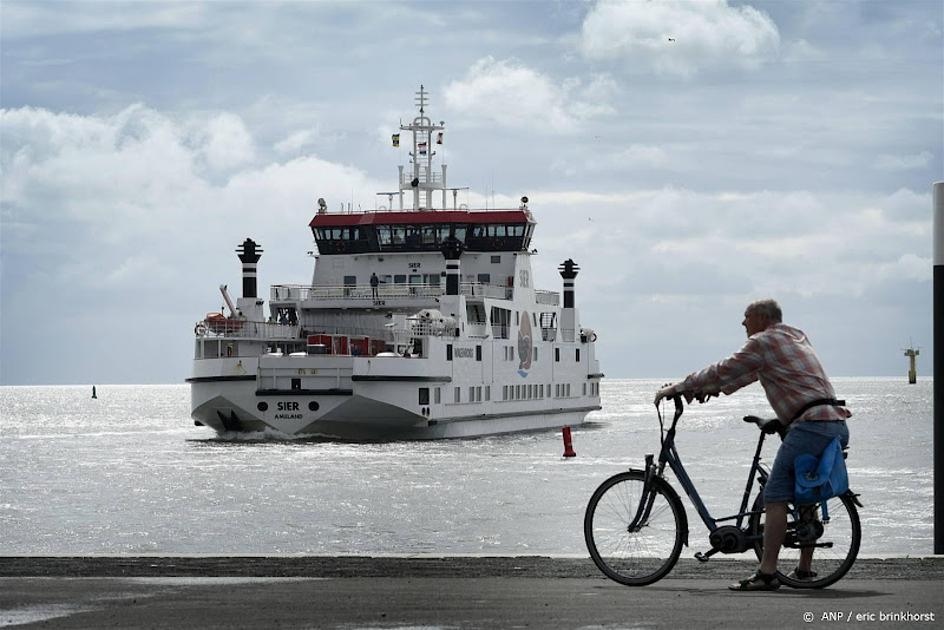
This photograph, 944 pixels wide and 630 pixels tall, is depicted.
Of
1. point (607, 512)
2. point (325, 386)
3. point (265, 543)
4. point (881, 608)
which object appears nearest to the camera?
point (881, 608)

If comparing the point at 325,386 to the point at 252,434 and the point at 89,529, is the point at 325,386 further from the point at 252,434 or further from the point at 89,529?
the point at 89,529

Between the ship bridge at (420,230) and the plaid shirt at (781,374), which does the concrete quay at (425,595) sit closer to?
the plaid shirt at (781,374)

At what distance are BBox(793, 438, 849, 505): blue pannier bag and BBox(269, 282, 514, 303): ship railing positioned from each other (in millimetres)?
43460

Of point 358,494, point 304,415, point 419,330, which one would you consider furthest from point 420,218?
point 358,494

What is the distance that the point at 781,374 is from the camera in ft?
27.9

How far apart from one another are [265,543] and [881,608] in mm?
13254

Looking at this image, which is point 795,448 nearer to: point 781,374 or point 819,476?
point 819,476

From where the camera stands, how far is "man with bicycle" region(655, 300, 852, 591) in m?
8.41

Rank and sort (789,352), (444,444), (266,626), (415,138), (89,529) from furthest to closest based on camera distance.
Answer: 1. (415,138)
2. (444,444)
3. (89,529)
4. (789,352)
5. (266,626)

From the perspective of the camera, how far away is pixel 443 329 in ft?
161

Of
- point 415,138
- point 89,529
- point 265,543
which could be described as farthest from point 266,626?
point 415,138

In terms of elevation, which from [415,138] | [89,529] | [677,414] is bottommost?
[89,529]

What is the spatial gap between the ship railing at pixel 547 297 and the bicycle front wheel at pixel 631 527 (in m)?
52.0

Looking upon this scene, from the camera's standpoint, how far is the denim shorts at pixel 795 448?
27.5 feet
